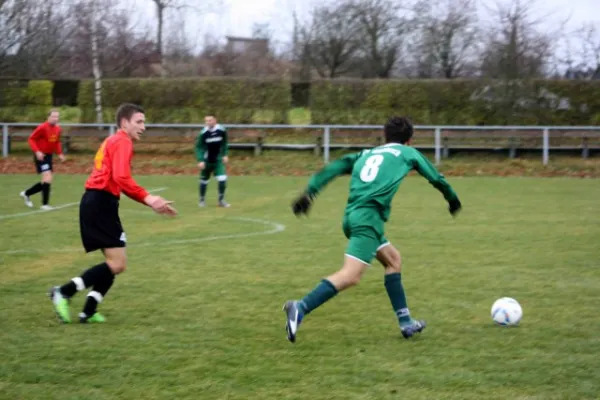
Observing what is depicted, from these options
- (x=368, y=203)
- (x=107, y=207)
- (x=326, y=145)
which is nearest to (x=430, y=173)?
(x=368, y=203)

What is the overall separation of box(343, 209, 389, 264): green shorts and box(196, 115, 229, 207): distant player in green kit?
393 inches

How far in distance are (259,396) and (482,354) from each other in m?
1.70

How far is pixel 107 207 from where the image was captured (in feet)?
20.4

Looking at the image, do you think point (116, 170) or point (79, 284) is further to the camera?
point (79, 284)

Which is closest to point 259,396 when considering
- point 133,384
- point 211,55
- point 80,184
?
point 133,384

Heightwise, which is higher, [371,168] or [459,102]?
[459,102]

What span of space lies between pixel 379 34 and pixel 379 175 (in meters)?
28.1

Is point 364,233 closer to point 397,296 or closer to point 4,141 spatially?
point 397,296

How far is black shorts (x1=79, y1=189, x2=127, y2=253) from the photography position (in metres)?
6.19

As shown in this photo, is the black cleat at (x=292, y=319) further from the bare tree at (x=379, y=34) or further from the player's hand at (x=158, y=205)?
the bare tree at (x=379, y=34)

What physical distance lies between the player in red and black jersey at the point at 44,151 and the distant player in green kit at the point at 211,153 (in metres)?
2.70

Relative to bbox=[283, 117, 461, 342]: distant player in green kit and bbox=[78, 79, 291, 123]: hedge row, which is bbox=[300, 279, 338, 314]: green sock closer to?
bbox=[283, 117, 461, 342]: distant player in green kit

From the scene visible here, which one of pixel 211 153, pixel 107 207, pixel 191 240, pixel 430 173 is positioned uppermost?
pixel 430 173

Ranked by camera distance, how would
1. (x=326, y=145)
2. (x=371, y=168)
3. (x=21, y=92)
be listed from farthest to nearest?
(x=21, y=92), (x=326, y=145), (x=371, y=168)
